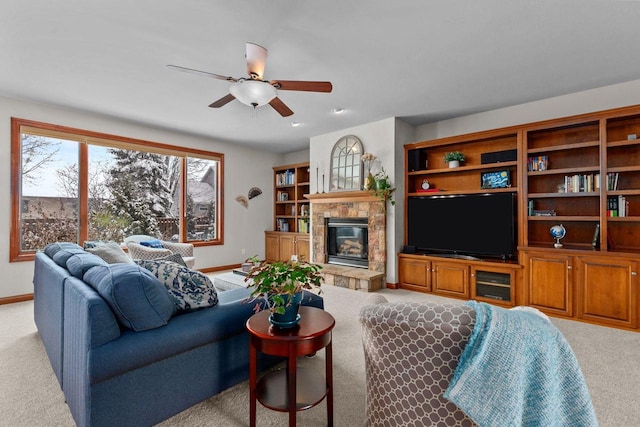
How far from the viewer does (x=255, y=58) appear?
233 centimetres

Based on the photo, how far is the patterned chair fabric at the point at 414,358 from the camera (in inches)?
43.4

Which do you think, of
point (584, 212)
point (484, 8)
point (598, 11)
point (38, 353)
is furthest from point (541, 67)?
point (38, 353)

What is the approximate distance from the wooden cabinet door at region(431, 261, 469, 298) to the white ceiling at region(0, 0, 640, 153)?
2.22 m

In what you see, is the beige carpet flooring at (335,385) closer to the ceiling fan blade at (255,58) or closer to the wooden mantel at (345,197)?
the ceiling fan blade at (255,58)

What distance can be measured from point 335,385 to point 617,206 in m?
3.65

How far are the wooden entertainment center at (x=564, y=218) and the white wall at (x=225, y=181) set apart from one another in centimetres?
368

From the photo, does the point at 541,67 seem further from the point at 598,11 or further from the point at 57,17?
the point at 57,17

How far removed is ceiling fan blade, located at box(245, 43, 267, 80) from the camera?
7.39ft

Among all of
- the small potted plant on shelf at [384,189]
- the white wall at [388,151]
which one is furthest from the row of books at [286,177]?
the small potted plant on shelf at [384,189]

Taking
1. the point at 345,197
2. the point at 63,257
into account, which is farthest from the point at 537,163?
the point at 63,257

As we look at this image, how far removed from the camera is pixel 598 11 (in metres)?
2.18

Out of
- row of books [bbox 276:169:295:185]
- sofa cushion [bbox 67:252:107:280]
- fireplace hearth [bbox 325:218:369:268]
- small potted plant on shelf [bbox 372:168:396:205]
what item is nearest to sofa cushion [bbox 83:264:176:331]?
sofa cushion [bbox 67:252:107:280]

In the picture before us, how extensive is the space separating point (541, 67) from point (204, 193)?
17.9 ft

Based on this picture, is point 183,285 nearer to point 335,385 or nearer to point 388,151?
point 335,385
